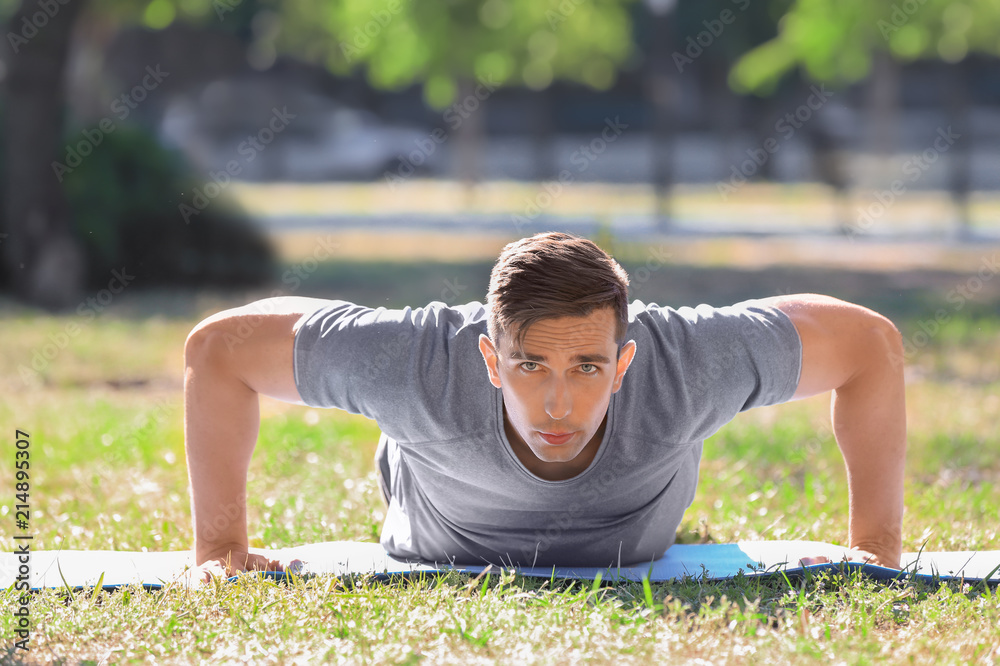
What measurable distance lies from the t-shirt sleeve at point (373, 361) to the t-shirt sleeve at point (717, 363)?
57 cm

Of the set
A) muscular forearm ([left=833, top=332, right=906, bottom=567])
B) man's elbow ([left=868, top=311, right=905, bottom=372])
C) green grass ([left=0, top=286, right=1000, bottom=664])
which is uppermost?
man's elbow ([left=868, top=311, right=905, bottom=372])

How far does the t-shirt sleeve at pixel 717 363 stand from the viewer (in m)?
3.03

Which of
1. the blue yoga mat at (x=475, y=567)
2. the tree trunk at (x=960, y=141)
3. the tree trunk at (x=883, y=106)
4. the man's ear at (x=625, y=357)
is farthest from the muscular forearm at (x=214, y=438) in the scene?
the tree trunk at (x=883, y=106)

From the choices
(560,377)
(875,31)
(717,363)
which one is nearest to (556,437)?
(560,377)

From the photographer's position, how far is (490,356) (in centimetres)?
290

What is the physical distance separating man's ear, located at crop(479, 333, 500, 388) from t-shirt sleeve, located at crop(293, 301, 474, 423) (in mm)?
158

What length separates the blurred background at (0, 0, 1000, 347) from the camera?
10.1 metres

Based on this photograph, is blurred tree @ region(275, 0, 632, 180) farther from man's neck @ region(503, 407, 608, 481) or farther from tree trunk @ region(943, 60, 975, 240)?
man's neck @ region(503, 407, 608, 481)

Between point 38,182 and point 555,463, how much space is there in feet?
26.4

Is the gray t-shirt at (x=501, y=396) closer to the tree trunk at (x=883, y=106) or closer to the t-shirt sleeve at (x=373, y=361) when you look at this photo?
the t-shirt sleeve at (x=373, y=361)

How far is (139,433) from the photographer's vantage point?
221 inches

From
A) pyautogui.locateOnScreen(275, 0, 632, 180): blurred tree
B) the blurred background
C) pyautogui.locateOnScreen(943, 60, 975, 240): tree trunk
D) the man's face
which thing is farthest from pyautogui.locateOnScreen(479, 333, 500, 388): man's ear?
pyautogui.locateOnScreen(943, 60, 975, 240): tree trunk

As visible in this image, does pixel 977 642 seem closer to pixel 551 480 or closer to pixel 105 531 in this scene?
pixel 551 480

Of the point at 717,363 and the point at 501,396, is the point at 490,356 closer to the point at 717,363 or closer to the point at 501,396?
the point at 501,396
